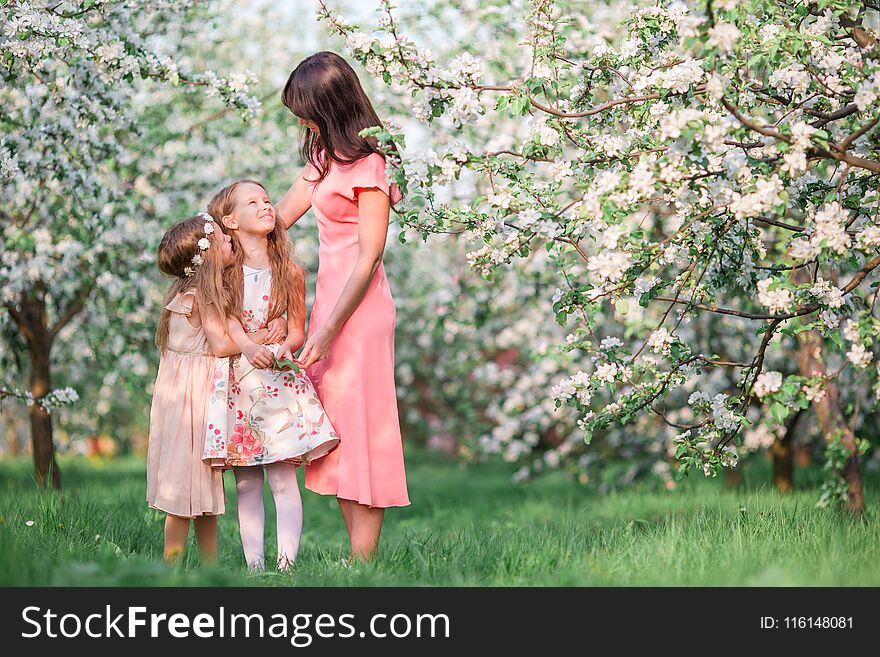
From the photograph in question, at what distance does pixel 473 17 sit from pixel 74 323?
14.2 feet

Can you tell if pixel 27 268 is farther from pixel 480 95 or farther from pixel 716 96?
pixel 716 96

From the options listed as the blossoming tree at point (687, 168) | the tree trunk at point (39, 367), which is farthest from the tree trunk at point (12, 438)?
the blossoming tree at point (687, 168)

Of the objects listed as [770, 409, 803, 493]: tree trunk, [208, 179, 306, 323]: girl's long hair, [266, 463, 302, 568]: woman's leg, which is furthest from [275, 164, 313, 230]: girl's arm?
[770, 409, 803, 493]: tree trunk

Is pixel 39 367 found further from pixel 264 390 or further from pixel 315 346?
pixel 315 346

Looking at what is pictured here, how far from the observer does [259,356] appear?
12.5 feet

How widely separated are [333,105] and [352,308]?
800mm

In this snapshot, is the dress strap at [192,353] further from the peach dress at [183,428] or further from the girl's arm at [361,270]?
the girl's arm at [361,270]

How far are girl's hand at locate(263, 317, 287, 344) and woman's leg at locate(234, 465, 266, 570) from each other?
51 centimetres

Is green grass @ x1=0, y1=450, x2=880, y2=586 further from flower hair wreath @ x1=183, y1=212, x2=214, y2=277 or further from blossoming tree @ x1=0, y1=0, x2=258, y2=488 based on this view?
blossoming tree @ x1=0, y1=0, x2=258, y2=488

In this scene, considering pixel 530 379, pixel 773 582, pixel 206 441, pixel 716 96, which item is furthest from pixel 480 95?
pixel 530 379

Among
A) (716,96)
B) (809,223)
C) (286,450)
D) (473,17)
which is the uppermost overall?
(473,17)

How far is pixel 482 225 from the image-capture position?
3.71 meters

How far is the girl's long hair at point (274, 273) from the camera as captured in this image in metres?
4.01

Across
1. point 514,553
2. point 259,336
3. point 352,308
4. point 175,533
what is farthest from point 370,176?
point 175,533
